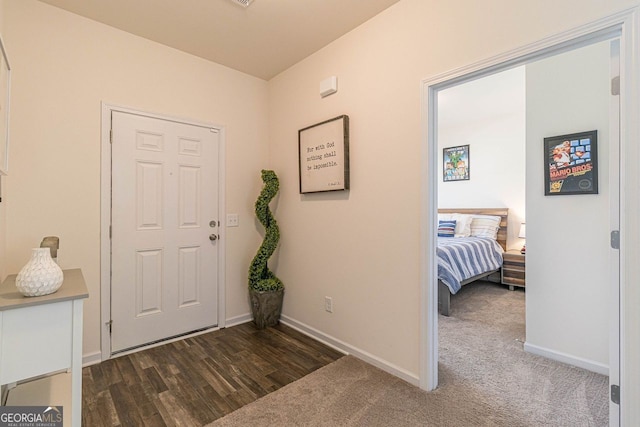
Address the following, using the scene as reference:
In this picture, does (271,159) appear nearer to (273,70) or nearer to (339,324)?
(273,70)

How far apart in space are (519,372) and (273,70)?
133 inches

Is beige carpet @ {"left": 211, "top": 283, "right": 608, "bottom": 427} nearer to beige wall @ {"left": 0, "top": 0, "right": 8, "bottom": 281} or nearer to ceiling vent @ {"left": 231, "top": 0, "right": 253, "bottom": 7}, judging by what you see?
beige wall @ {"left": 0, "top": 0, "right": 8, "bottom": 281}

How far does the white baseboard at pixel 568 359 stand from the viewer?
2.09m

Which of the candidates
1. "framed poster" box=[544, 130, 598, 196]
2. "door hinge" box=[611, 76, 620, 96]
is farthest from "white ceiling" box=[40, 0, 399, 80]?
"framed poster" box=[544, 130, 598, 196]

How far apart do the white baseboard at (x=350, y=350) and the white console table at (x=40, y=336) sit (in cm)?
172

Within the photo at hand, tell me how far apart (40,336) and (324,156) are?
81.1 inches

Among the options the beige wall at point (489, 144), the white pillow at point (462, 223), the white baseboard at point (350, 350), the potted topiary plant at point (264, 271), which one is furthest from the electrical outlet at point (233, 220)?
the white pillow at point (462, 223)

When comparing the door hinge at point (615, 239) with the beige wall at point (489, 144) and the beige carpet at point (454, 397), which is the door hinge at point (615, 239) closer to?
the beige carpet at point (454, 397)

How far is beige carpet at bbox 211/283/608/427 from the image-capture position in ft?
5.33

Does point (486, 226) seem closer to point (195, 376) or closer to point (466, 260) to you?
point (466, 260)

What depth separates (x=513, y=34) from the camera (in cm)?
155

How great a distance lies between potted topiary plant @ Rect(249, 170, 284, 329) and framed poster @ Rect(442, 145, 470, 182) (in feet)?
13.2

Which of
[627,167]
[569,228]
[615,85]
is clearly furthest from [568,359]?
[615,85]

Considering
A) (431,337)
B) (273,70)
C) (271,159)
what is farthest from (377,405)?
(273,70)
